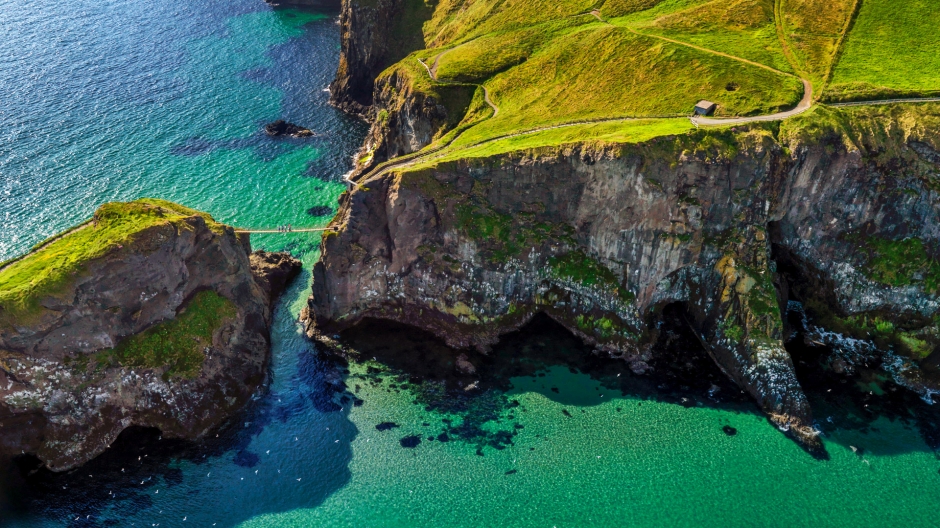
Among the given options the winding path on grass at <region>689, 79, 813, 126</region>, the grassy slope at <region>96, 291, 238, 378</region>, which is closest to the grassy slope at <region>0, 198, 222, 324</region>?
the grassy slope at <region>96, 291, 238, 378</region>

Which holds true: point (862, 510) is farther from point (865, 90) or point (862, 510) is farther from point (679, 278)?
point (865, 90)

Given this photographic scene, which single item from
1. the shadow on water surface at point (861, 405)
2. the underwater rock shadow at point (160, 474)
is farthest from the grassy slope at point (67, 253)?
the shadow on water surface at point (861, 405)

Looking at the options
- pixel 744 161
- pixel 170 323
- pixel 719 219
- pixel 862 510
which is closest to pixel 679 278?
pixel 719 219

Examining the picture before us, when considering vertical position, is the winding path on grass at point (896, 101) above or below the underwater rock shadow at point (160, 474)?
above

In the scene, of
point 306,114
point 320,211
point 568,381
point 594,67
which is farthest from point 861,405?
point 306,114

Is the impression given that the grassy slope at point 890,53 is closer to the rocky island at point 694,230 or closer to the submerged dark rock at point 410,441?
the rocky island at point 694,230
